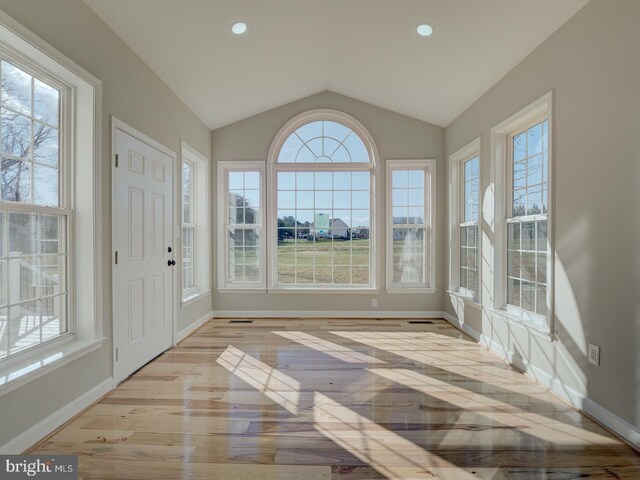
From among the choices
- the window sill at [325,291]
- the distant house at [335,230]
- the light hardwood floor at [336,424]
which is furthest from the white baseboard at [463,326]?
the distant house at [335,230]

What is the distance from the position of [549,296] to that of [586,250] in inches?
20.2

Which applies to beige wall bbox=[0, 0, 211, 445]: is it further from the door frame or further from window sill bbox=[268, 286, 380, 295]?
window sill bbox=[268, 286, 380, 295]

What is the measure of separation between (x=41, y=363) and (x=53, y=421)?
37 cm

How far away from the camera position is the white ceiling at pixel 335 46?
2.77 metres

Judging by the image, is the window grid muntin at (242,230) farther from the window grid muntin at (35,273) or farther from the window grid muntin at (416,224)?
the window grid muntin at (35,273)

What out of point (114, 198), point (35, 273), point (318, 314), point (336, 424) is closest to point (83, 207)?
point (114, 198)

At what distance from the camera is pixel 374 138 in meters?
5.09

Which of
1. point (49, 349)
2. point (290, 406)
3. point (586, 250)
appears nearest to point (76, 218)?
point (49, 349)

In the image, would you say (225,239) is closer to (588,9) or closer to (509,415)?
(509,415)

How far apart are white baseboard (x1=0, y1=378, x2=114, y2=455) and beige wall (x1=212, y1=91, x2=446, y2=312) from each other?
2595mm

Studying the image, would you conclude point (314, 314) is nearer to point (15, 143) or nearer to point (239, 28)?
point (239, 28)

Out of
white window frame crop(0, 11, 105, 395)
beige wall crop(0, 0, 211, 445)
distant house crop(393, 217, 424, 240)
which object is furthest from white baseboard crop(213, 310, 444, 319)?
white window frame crop(0, 11, 105, 395)

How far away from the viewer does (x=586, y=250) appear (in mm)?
2387

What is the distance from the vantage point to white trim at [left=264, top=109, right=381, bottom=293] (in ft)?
16.7
